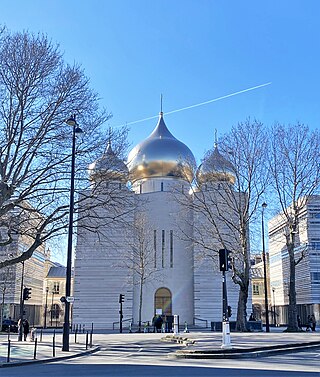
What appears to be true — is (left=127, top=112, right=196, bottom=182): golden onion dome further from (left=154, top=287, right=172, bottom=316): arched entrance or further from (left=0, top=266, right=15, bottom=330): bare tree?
(left=0, top=266, right=15, bottom=330): bare tree

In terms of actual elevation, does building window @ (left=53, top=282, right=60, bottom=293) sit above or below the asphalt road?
above

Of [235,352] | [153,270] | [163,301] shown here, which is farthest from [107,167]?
[163,301]

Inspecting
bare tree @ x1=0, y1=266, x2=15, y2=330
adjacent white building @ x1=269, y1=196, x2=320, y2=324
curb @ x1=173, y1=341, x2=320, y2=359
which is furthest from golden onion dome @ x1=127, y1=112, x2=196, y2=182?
curb @ x1=173, y1=341, x2=320, y2=359

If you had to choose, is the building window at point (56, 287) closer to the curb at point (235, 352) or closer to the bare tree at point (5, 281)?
the bare tree at point (5, 281)

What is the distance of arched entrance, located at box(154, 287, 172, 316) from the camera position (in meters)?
51.6

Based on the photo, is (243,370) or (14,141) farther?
(14,141)

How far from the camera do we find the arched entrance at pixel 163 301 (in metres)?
51.6

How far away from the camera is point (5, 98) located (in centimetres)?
2228

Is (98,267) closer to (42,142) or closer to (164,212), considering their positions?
(164,212)

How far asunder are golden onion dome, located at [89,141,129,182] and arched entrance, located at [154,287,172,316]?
29710 mm

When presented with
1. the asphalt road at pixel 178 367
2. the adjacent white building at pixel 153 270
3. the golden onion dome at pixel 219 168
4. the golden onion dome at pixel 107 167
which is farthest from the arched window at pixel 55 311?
the asphalt road at pixel 178 367

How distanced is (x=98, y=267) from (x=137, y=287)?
493 cm

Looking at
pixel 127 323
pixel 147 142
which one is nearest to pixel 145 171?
pixel 147 142

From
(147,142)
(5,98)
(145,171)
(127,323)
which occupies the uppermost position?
(147,142)
